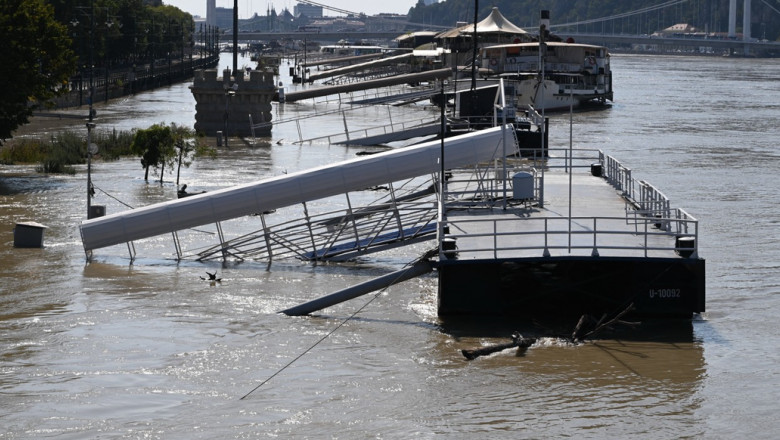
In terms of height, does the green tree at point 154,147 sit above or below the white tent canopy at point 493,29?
below

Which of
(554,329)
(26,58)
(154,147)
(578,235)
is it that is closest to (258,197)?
(578,235)

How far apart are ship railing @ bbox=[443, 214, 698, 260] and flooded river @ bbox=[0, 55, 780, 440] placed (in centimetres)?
144

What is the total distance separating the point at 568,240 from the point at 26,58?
91.2ft

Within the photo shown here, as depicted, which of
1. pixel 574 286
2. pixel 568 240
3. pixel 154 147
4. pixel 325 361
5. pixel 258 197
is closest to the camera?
pixel 325 361

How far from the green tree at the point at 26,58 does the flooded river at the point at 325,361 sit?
1020 cm

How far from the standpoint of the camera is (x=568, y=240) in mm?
21906

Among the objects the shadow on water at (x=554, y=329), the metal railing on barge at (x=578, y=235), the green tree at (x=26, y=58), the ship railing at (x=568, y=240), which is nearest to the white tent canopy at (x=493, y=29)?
the green tree at (x=26, y=58)

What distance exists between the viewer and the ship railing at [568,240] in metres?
21.1

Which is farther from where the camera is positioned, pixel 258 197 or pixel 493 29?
pixel 493 29

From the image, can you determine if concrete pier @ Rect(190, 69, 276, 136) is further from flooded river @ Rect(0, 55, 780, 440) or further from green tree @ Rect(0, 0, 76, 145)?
flooded river @ Rect(0, 55, 780, 440)

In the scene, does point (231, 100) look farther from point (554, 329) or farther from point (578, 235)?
point (554, 329)

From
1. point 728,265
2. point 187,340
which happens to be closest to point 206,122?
point 728,265

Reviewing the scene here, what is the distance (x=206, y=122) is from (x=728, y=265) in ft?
140

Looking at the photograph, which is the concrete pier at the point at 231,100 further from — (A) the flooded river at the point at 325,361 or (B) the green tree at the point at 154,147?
(A) the flooded river at the point at 325,361
